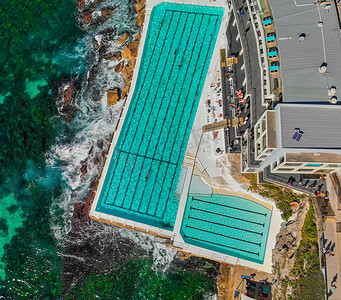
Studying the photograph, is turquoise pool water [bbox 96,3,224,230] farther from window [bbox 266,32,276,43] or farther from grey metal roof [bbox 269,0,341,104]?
grey metal roof [bbox 269,0,341,104]

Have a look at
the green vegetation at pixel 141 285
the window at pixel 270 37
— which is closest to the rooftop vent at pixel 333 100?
the window at pixel 270 37

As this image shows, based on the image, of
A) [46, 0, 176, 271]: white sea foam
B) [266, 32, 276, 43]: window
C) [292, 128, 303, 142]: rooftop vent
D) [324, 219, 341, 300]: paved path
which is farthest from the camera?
[46, 0, 176, 271]: white sea foam

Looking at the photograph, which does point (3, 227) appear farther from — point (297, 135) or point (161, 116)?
point (297, 135)

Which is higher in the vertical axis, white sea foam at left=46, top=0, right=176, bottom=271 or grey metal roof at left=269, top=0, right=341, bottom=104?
grey metal roof at left=269, top=0, right=341, bottom=104

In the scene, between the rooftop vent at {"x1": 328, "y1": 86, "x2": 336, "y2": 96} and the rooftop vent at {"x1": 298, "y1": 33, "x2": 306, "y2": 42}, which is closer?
the rooftop vent at {"x1": 328, "y1": 86, "x2": 336, "y2": 96}

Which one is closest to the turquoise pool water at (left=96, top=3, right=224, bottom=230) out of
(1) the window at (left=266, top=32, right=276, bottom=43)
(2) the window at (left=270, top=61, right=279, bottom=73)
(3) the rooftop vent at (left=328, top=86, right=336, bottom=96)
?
(1) the window at (left=266, top=32, right=276, bottom=43)

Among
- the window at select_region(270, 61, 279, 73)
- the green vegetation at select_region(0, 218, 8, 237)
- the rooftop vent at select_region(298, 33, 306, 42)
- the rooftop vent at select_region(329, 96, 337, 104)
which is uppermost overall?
the rooftop vent at select_region(298, 33, 306, 42)

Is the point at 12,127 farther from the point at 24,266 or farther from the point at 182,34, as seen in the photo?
the point at 182,34

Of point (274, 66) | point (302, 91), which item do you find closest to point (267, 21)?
point (274, 66)
